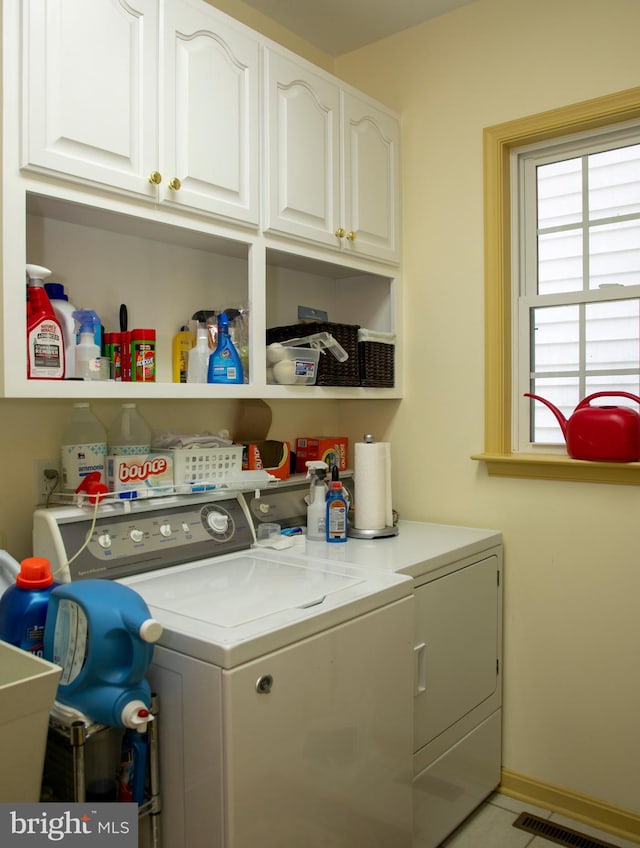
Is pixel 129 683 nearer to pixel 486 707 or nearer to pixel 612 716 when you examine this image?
pixel 486 707

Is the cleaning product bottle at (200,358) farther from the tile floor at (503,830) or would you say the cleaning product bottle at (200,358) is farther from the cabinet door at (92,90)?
the tile floor at (503,830)

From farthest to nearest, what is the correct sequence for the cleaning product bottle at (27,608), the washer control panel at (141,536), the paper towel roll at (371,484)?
the paper towel roll at (371,484), the washer control panel at (141,536), the cleaning product bottle at (27,608)

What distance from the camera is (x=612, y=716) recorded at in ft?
7.32

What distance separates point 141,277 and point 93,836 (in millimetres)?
1487

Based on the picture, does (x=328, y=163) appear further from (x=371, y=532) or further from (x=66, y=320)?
(x=371, y=532)

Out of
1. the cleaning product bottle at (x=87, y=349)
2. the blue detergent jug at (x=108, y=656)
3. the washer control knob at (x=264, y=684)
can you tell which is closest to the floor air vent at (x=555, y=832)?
the washer control knob at (x=264, y=684)

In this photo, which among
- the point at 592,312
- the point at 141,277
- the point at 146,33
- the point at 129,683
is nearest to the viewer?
the point at 129,683

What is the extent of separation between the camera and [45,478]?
73.7 inches

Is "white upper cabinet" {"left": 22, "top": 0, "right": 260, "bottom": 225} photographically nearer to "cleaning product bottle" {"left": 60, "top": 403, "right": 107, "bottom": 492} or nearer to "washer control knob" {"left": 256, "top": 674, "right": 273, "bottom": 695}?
"cleaning product bottle" {"left": 60, "top": 403, "right": 107, "bottom": 492}

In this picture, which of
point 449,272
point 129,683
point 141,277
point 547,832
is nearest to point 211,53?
point 141,277

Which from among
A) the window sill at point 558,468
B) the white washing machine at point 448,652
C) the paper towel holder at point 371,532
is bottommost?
the white washing machine at point 448,652

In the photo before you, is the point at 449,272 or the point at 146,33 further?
the point at 449,272

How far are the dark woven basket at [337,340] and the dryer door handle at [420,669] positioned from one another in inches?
35.9

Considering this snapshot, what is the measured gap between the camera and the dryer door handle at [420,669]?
192cm
